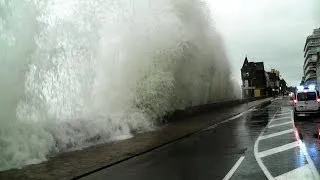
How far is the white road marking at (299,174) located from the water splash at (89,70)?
7.35m

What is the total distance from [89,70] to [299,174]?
15231 mm

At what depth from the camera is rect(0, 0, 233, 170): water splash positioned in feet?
50.3

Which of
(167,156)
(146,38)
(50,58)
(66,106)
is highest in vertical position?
(146,38)

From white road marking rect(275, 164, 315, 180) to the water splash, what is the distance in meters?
7.35

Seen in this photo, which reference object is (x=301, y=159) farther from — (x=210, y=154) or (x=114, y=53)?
(x=114, y=53)

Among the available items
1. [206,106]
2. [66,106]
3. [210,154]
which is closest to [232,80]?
[206,106]

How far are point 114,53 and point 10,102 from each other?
13.8 meters

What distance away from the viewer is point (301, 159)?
13.4 metres

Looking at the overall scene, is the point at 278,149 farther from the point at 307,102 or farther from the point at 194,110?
the point at 194,110

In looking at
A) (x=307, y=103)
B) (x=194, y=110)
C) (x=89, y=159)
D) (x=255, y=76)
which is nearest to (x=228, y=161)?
(x=89, y=159)

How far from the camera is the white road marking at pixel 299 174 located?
34.7 feet

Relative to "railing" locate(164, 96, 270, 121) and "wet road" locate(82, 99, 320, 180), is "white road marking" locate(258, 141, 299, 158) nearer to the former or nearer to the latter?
"wet road" locate(82, 99, 320, 180)

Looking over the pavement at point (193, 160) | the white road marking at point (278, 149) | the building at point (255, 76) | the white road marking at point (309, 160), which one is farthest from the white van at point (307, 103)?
the building at point (255, 76)

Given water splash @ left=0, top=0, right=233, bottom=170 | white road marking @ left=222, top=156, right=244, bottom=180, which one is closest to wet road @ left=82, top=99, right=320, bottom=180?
white road marking @ left=222, top=156, right=244, bottom=180
